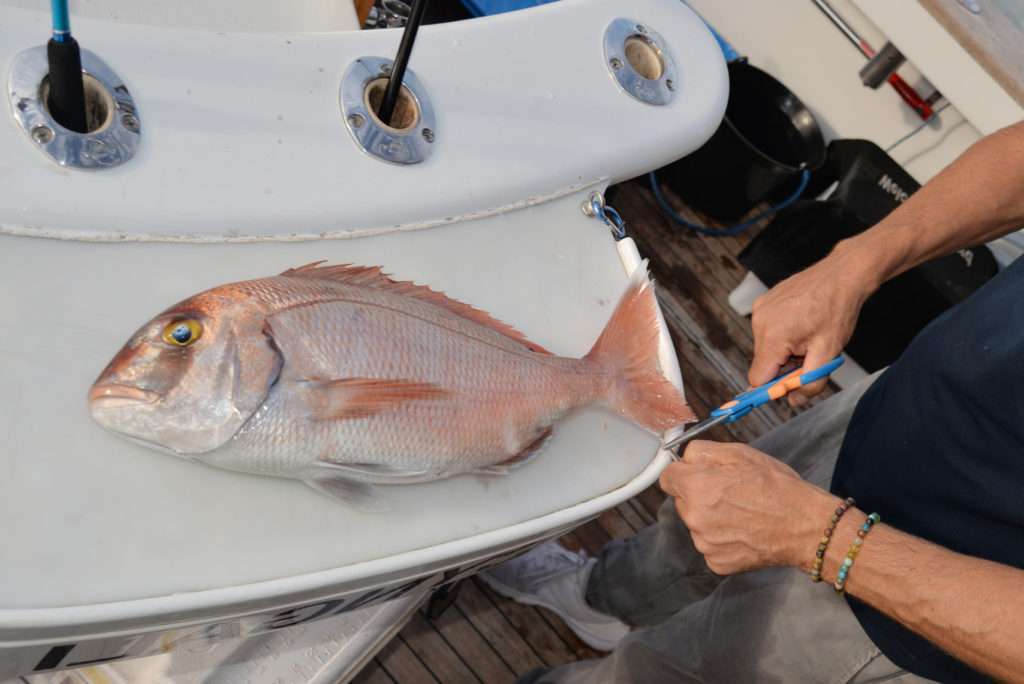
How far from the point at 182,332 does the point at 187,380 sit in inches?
2.6

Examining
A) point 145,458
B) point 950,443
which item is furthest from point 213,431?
point 950,443

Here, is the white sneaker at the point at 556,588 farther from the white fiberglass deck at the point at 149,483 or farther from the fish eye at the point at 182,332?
the fish eye at the point at 182,332

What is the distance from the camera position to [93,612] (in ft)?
3.34

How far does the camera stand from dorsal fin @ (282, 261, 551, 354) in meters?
1.31

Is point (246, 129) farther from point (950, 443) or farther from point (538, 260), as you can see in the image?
point (950, 443)

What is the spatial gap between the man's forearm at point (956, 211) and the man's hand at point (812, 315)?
0.10 feet

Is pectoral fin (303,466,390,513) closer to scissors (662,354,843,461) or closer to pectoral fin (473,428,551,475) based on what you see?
pectoral fin (473,428,551,475)

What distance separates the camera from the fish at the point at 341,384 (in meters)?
1.13

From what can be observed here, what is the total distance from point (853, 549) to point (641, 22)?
1.26 metres

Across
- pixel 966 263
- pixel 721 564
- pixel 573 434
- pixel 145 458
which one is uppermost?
pixel 145 458

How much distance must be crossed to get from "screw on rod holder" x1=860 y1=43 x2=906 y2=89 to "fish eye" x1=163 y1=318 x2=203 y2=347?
3.29 metres

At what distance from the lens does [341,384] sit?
1.19 metres

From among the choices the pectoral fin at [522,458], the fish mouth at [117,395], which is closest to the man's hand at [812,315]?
the pectoral fin at [522,458]

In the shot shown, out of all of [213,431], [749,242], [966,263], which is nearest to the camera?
[213,431]
